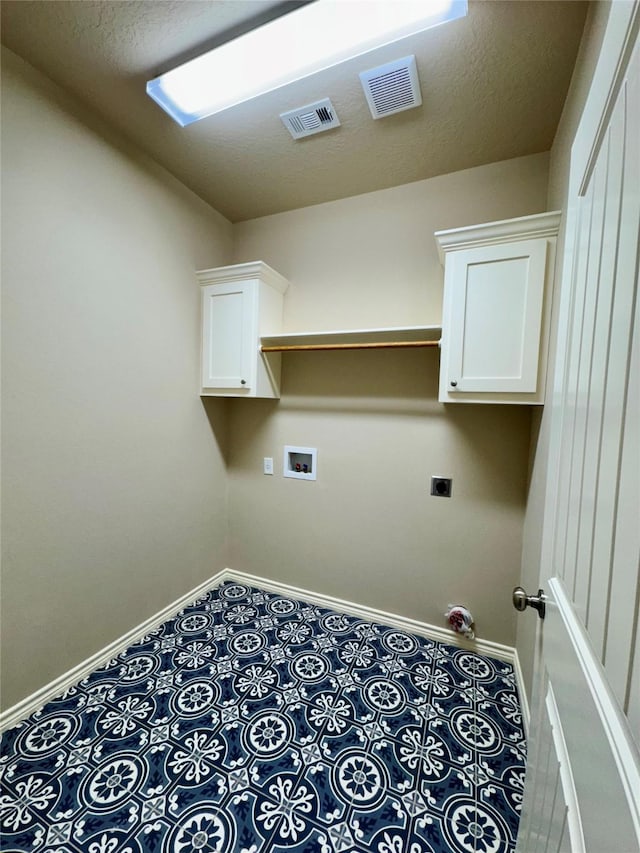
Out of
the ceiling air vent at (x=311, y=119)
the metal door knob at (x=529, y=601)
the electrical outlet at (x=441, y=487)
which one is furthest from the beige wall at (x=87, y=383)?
the metal door knob at (x=529, y=601)

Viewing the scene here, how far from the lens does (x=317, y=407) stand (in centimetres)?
225

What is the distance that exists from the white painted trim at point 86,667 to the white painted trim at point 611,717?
81.2 inches

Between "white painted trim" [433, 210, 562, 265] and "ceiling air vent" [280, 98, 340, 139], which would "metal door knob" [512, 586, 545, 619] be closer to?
"white painted trim" [433, 210, 562, 265]

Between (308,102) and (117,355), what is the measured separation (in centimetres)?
147

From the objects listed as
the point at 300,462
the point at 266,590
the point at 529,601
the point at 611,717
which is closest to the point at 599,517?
the point at 611,717

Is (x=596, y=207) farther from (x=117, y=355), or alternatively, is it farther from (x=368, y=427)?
(x=117, y=355)

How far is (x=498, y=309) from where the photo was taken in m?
1.55

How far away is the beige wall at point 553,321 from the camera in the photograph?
1.09m

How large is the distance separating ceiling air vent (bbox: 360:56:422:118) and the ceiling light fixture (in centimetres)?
12

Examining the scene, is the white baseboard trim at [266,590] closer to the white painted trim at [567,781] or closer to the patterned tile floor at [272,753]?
the patterned tile floor at [272,753]

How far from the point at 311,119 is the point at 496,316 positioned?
4.07ft

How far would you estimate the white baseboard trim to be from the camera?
4.86 feet

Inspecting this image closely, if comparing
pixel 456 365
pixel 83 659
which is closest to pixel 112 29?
pixel 456 365

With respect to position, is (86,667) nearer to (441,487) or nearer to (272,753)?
(272,753)
